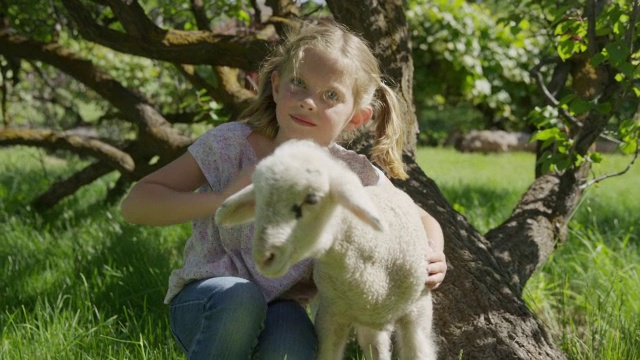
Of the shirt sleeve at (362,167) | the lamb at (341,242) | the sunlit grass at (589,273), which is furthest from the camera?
the sunlit grass at (589,273)

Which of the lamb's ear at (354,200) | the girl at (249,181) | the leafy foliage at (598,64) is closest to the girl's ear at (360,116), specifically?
the girl at (249,181)

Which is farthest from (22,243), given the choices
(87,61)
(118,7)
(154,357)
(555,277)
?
(555,277)

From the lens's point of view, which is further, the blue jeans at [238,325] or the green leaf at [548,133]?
the green leaf at [548,133]

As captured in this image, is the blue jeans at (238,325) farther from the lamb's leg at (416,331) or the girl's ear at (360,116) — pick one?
the girl's ear at (360,116)

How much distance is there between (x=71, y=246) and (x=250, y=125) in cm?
182

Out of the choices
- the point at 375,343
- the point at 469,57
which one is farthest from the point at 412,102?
the point at 469,57

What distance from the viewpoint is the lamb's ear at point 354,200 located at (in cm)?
141

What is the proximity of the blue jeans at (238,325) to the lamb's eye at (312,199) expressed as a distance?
1.91 ft

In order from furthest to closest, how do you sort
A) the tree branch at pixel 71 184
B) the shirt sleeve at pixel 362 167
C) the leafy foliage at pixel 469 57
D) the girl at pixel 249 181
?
the leafy foliage at pixel 469 57
the tree branch at pixel 71 184
the shirt sleeve at pixel 362 167
the girl at pixel 249 181

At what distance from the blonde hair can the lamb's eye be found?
63 centimetres

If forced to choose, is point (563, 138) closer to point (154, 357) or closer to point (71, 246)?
point (154, 357)

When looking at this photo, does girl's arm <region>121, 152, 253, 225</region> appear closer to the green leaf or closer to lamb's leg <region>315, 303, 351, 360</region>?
lamb's leg <region>315, 303, 351, 360</region>

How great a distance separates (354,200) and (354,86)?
680 millimetres

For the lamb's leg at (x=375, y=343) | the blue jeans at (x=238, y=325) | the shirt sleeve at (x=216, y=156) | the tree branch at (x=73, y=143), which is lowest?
the tree branch at (x=73, y=143)
